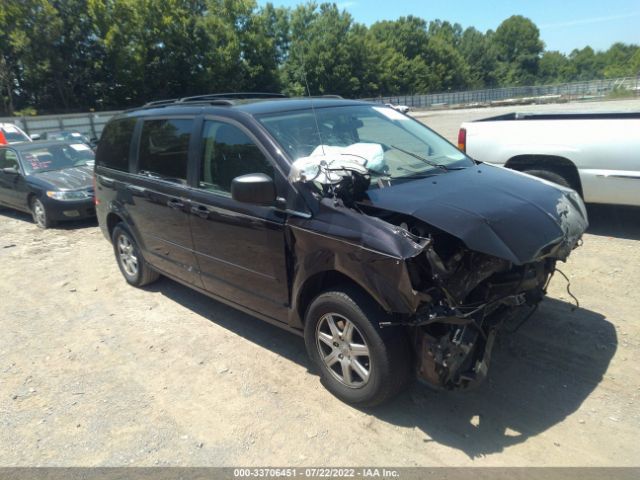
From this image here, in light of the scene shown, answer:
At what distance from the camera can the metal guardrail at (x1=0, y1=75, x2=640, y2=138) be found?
1107 inches

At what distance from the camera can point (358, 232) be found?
120 inches

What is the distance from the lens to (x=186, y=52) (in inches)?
1848

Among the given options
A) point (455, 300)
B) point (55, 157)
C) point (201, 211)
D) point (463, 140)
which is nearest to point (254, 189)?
point (201, 211)

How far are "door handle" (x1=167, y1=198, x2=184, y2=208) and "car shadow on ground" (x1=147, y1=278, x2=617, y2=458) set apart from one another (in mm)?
1278

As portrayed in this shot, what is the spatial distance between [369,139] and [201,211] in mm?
1481

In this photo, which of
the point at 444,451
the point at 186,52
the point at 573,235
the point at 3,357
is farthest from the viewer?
the point at 186,52

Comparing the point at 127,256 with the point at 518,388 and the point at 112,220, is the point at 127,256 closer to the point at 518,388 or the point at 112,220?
the point at 112,220

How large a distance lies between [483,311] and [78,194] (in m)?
8.25

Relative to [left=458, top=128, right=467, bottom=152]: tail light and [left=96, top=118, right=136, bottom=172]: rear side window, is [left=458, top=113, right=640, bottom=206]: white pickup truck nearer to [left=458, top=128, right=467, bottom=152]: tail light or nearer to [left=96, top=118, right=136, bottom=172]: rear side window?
[left=458, top=128, right=467, bottom=152]: tail light

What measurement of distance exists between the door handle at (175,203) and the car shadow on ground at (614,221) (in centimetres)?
501

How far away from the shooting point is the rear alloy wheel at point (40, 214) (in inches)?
360

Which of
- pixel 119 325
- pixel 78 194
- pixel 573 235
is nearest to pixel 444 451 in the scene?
pixel 573 235

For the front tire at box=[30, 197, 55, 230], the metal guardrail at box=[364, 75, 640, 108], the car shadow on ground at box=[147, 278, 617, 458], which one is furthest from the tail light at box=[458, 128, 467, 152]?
the metal guardrail at box=[364, 75, 640, 108]

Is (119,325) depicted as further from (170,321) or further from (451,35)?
(451,35)
